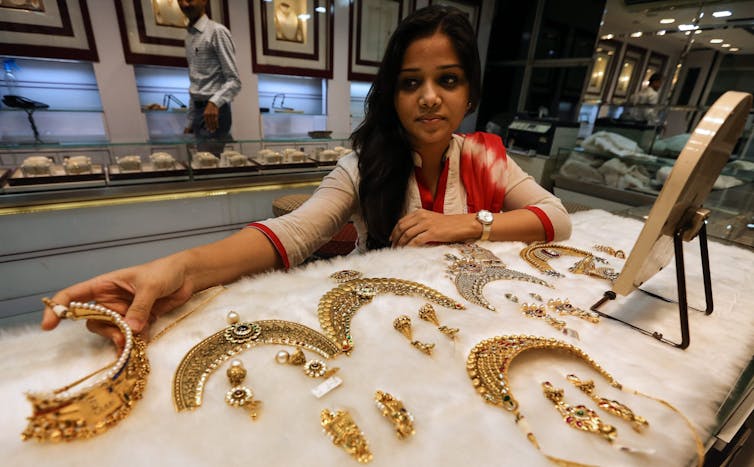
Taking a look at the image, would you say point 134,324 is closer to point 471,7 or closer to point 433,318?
point 433,318

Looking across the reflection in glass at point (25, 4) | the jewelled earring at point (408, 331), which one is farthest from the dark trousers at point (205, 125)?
the jewelled earring at point (408, 331)

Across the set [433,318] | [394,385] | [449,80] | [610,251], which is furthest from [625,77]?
[394,385]

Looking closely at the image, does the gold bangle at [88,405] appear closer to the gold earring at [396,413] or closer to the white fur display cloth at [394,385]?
the white fur display cloth at [394,385]

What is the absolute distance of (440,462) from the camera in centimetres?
39

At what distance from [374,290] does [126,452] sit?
477 mm

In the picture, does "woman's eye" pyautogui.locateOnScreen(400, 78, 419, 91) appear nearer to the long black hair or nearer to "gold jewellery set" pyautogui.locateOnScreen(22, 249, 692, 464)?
the long black hair

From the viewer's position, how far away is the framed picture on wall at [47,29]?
2.90 meters

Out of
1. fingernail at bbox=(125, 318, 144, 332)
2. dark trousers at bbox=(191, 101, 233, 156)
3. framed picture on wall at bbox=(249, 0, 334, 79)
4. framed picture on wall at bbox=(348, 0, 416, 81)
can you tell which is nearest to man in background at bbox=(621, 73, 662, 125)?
framed picture on wall at bbox=(348, 0, 416, 81)

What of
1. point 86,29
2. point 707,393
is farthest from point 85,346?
point 86,29

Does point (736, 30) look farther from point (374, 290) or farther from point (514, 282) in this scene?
point (374, 290)

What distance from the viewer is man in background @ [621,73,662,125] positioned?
3.82 meters

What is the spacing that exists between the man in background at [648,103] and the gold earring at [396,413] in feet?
16.3

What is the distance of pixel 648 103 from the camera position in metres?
3.97

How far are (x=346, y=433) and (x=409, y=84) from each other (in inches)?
41.6
